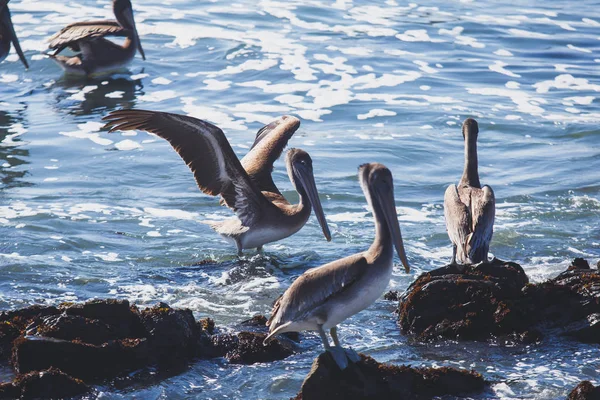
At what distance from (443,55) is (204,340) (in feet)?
37.9

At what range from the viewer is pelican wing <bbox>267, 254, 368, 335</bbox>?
4867 millimetres

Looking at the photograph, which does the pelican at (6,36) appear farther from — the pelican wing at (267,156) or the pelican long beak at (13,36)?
the pelican wing at (267,156)

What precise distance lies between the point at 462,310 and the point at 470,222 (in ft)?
4.23

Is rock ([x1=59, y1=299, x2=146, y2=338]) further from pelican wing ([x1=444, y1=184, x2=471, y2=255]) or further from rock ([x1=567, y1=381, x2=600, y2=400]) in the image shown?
pelican wing ([x1=444, y1=184, x2=471, y2=255])

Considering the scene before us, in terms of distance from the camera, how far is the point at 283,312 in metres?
5.02

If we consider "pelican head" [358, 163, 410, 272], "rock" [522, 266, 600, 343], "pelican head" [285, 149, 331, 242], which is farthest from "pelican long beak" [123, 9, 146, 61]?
Answer: "pelican head" [358, 163, 410, 272]

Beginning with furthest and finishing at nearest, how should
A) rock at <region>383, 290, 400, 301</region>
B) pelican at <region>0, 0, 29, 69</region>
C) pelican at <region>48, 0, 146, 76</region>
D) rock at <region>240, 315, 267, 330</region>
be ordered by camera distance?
pelican at <region>48, 0, 146, 76</region> → pelican at <region>0, 0, 29, 69</region> → rock at <region>383, 290, 400, 301</region> → rock at <region>240, 315, 267, 330</region>

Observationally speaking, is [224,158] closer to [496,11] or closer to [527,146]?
[527,146]

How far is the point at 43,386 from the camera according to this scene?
192 inches

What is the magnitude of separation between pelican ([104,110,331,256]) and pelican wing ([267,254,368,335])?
245 centimetres

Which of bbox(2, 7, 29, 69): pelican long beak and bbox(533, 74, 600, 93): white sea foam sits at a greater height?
bbox(2, 7, 29, 69): pelican long beak

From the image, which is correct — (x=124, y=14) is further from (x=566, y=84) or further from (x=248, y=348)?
(x=248, y=348)

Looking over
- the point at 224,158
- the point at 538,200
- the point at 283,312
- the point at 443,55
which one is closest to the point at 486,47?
the point at 443,55

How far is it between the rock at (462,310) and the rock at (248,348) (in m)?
0.89
